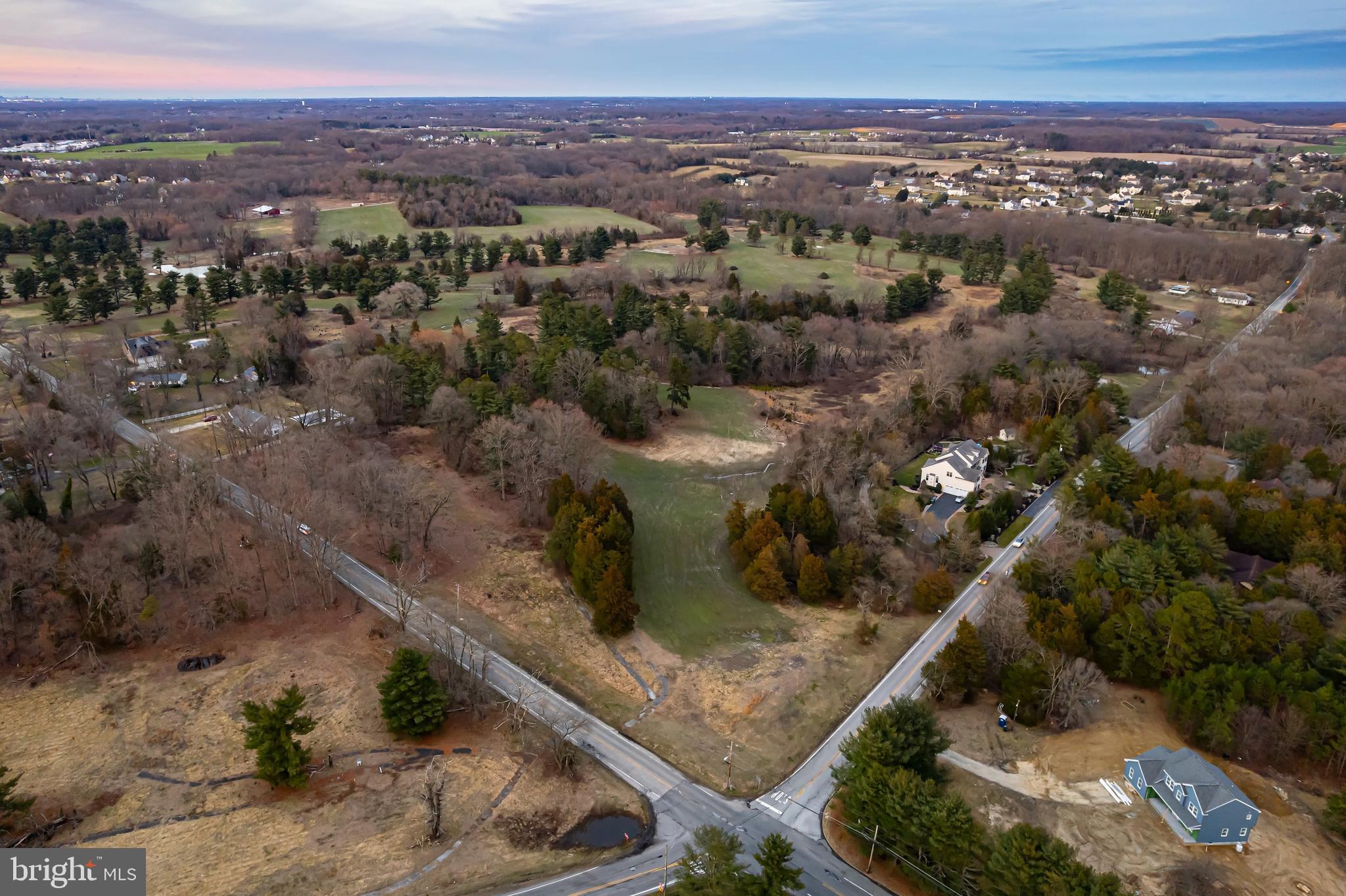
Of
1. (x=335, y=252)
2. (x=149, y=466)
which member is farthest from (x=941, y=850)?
(x=335, y=252)

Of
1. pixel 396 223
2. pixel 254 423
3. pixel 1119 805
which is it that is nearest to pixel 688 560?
pixel 1119 805

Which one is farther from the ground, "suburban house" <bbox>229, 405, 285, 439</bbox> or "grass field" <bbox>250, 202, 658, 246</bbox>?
"grass field" <bbox>250, 202, 658, 246</bbox>

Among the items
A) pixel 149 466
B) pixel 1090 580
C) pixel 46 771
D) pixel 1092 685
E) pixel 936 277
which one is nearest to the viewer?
pixel 46 771

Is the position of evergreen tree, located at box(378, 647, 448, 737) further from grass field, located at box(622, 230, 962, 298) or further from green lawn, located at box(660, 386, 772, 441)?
grass field, located at box(622, 230, 962, 298)

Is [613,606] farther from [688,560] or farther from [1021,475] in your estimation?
[1021,475]

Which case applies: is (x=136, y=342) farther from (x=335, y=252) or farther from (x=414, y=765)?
(x=414, y=765)

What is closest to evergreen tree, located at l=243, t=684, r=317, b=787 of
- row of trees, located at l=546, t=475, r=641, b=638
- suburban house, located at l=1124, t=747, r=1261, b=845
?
row of trees, located at l=546, t=475, r=641, b=638

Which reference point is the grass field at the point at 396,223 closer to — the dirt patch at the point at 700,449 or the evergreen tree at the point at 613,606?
the dirt patch at the point at 700,449
